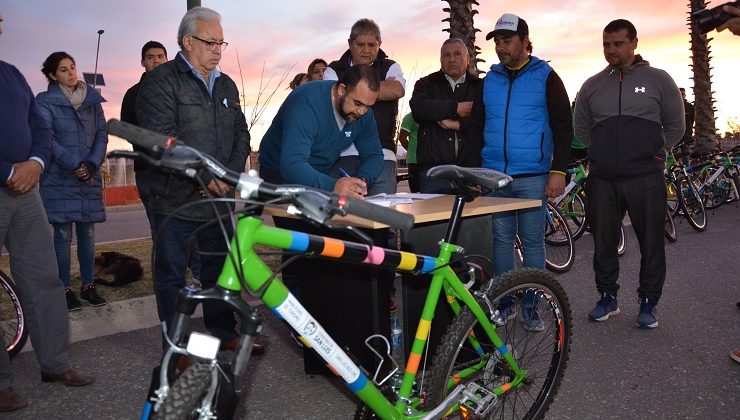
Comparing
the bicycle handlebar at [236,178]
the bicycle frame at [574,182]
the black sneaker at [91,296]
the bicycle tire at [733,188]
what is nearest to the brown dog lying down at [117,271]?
the black sneaker at [91,296]

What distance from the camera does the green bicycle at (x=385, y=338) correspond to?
5.69 feet

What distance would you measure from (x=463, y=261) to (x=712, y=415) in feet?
5.26

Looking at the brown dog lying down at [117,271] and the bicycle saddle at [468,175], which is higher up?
the bicycle saddle at [468,175]

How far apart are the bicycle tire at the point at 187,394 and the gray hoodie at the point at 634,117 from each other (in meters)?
3.96

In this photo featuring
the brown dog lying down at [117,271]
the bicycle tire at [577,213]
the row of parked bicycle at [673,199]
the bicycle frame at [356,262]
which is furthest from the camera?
the bicycle tire at [577,213]

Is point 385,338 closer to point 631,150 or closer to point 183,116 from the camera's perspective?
point 183,116

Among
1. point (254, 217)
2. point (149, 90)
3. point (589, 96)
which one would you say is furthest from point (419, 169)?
point (254, 217)

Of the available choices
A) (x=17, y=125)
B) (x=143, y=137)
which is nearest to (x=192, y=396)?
(x=143, y=137)

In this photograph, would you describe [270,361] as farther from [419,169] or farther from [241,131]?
[419,169]

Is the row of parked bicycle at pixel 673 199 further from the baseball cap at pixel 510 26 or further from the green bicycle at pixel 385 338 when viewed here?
the green bicycle at pixel 385 338

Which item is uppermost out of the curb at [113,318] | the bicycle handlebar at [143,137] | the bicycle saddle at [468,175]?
the bicycle handlebar at [143,137]

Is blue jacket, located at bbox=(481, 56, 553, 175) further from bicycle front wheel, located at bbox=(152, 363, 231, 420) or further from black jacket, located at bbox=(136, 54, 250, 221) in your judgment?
bicycle front wheel, located at bbox=(152, 363, 231, 420)

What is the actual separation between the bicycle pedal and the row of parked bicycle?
11.8ft

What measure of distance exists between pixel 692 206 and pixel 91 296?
29.5 feet
